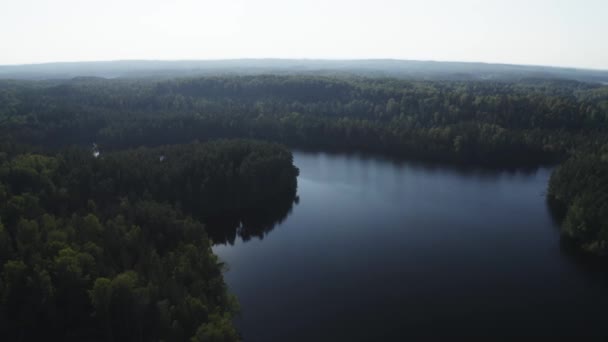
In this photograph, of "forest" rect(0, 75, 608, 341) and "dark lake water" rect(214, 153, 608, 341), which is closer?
"forest" rect(0, 75, 608, 341)

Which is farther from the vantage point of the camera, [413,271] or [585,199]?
[585,199]

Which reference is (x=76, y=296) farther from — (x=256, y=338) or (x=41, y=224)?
(x=256, y=338)

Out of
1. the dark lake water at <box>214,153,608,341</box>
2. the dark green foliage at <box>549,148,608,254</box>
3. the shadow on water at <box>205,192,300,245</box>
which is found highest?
the dark green foliage at <box>549,148,608,254</box>

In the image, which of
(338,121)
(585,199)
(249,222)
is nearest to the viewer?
(585,199)

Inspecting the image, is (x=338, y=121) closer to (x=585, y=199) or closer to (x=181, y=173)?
(x=181, y=173)

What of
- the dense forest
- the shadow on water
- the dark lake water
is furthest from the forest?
the dark lake water

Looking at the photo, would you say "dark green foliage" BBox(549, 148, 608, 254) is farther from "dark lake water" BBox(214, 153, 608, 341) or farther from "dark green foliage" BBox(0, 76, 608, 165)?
"dark green foliage" BBox(0, 76, 608, 165)

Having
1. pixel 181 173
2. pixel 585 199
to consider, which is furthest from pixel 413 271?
pixel 181 173
